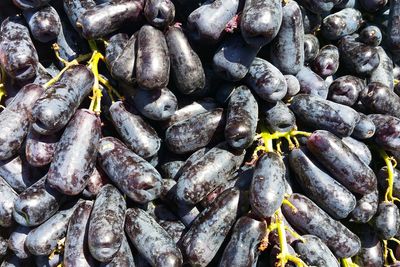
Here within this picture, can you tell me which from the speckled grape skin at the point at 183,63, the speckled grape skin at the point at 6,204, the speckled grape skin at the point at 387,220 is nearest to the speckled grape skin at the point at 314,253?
the speckled grape skin at the point at 387,220

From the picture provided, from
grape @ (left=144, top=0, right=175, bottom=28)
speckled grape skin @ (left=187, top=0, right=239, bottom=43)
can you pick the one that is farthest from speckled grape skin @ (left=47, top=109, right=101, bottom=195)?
speckled grape skin @ (left=187, top=0, right=239, bottom=43)

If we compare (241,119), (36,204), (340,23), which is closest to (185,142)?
(241,119)

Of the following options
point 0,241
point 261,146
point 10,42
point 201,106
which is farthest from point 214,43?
point 0,241

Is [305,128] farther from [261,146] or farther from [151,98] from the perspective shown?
[151,98]

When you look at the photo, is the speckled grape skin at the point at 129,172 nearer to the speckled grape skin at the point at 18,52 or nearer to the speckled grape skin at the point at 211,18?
the speckled grape skin at the point at 18,52

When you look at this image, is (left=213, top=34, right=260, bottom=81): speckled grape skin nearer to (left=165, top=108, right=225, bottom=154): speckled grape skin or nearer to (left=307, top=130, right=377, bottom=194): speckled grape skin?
(left=165, top=108, right=225, bottom=154): speckled grape skin

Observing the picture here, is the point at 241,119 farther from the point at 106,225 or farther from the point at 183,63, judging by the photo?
the point at 106,225
